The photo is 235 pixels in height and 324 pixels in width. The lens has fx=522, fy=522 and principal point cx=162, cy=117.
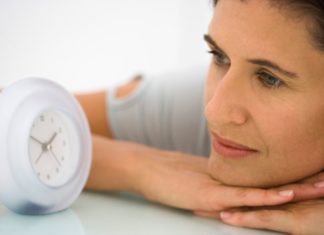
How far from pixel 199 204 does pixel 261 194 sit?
0.12 metres

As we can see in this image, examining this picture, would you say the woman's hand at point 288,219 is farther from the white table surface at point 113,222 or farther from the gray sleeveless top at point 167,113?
the gray sleeveless top at point 167,113

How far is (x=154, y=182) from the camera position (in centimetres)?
104

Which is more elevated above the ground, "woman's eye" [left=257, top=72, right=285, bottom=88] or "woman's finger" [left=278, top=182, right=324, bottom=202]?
"woman's eye" [left=257, top=72, right=285, bottom=88]

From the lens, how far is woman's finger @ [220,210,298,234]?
903mm

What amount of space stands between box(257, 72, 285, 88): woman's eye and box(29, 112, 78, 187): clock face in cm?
35

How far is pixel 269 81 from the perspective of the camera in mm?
910

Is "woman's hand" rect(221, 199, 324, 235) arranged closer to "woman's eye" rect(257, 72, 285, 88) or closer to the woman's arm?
the woman's arm

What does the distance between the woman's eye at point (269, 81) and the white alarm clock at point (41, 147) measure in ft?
1.08

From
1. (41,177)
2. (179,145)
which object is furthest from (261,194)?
(179,145)

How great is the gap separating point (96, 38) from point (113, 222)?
50.0 inches

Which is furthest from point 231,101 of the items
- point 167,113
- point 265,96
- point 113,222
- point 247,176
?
point 167,113

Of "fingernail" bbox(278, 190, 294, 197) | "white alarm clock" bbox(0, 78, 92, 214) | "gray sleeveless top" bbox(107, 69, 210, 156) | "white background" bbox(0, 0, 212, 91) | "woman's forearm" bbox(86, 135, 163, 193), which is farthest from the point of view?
"white background" bbox(0, 0, 212, 91)

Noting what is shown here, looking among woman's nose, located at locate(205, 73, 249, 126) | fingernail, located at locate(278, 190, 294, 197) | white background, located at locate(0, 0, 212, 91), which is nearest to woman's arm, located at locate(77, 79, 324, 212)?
fingernail, located at locate(278, 190, 294, 197)

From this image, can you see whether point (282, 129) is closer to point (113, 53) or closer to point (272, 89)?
point (272, 89)
